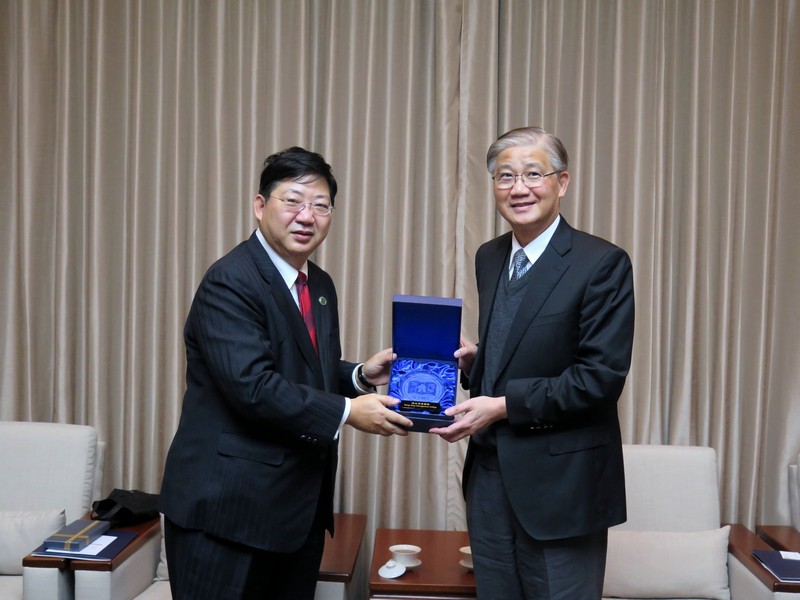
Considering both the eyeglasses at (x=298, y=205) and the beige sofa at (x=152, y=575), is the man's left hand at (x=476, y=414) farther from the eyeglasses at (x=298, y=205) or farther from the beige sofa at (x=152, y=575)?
the beige sofa at (x=152, y=575)

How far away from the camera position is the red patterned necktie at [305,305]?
2.32m

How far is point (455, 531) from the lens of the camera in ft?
11.3

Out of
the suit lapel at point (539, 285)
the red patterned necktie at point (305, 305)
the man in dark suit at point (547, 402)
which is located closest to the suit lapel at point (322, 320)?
the red patterned necktie at point (305, 305)

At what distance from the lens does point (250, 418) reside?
2.11 meters

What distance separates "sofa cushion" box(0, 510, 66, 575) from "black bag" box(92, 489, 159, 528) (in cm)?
15

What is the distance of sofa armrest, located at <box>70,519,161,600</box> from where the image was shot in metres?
2.78

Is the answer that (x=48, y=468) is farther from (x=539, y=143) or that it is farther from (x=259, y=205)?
(x=539, y=143)

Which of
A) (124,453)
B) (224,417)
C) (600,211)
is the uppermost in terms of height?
(600,211)

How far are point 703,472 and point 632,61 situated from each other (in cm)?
172

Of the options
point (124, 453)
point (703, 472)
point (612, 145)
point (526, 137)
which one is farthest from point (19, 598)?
point (612, 145)

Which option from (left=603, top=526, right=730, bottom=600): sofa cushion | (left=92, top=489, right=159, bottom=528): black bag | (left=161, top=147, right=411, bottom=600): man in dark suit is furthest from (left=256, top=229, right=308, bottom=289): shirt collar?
(left=603, top=526, right=730, bottom=600): sofa cushion

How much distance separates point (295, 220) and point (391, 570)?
52.7 inches

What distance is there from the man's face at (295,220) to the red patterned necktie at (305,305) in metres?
0.09

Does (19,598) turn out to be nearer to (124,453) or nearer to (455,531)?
(124,453)
